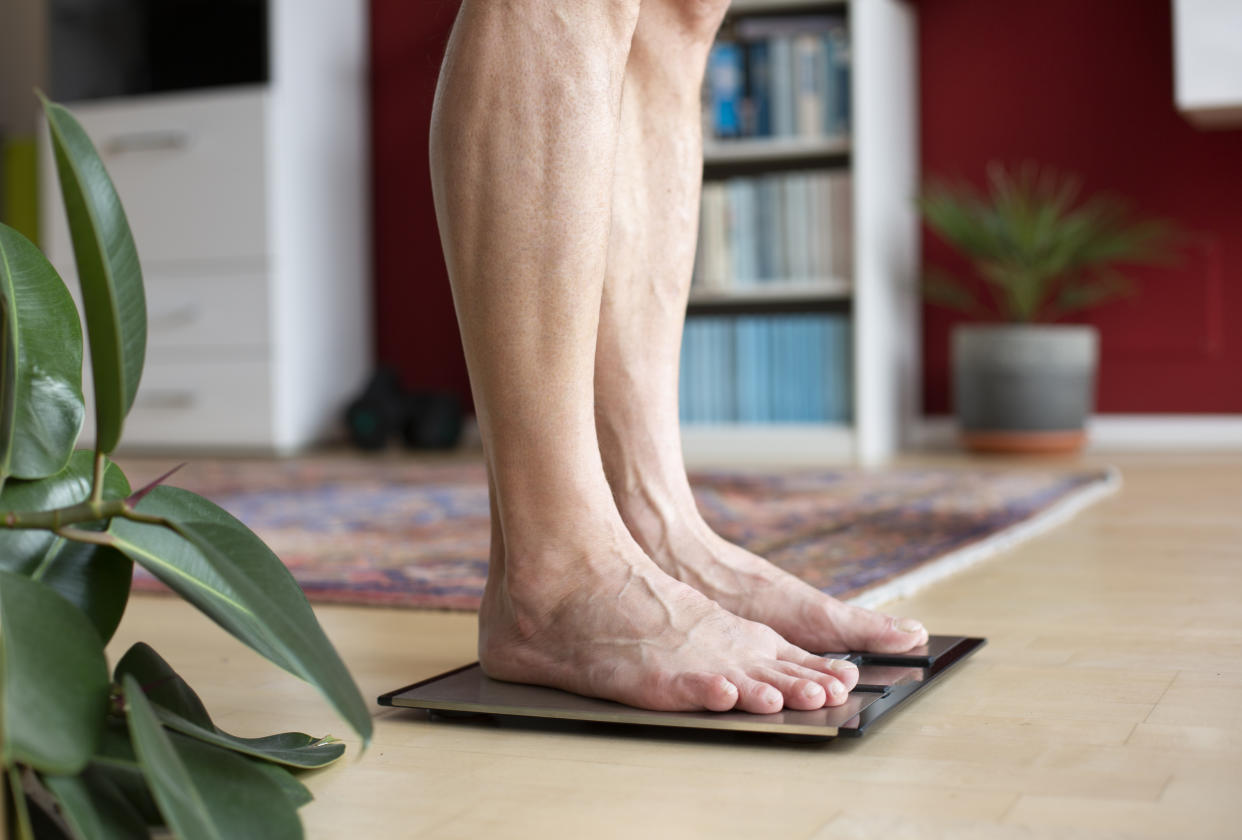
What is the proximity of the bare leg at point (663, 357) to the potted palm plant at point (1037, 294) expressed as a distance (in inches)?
82.1

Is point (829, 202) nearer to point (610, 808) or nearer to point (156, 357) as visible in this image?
point (156, 357)

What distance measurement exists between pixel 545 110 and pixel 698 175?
0.25m

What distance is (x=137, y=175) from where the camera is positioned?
3.54 metres

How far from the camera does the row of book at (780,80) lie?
3121 millimetres

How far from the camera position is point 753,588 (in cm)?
91

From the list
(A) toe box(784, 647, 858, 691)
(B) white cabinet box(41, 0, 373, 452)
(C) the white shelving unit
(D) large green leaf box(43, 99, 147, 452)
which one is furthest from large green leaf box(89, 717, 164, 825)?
(B) white cabinet box(41, 0, 373, 452)

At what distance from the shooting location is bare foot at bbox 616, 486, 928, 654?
883mm

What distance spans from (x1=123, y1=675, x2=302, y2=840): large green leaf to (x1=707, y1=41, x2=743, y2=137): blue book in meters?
2.80

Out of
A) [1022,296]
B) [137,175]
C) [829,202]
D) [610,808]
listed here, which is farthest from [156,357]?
[610,808]

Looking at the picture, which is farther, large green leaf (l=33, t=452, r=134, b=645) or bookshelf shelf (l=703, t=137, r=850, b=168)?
bookshelf shelf (l=703, t=137, r=850, b=168)

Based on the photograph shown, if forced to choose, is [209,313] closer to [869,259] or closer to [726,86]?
[726,86]

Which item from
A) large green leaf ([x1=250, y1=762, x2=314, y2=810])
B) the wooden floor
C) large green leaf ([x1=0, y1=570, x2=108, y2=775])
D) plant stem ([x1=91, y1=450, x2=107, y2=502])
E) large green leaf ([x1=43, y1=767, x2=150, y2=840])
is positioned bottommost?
the wooden floor

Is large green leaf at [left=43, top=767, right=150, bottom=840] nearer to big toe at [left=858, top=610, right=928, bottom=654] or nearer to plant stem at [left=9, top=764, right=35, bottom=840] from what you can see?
plant stem at [left=9, top=764, right=35, bottom=840]

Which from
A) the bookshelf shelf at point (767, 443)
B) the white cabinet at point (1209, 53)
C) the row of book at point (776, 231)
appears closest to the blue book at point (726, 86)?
the row of book at point (776, 231)
